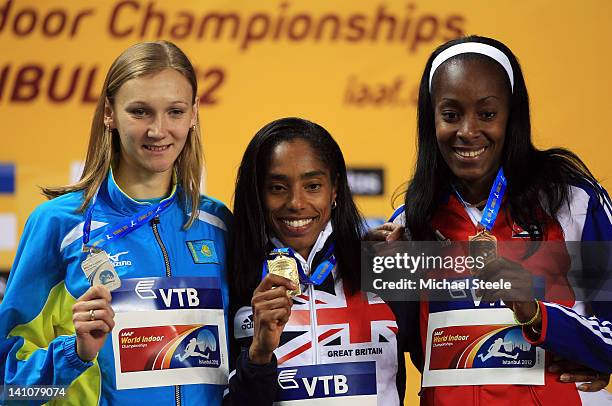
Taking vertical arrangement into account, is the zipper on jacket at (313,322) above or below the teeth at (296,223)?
below

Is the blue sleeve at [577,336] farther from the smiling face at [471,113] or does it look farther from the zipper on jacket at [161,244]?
the zipper on jacket at [161,244]

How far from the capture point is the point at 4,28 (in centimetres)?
434

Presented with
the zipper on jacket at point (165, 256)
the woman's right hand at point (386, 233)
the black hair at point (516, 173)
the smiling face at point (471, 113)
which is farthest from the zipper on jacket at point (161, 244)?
the smiling face at point (471, 113)

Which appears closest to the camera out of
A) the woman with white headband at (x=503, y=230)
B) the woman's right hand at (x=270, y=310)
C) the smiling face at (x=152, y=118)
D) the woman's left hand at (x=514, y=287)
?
the woman's left hand at (x=514, y=287)

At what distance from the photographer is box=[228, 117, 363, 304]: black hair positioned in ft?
9.04

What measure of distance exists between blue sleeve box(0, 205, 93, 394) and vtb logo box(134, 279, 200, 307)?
0.19m

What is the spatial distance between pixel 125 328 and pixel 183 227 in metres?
0.31

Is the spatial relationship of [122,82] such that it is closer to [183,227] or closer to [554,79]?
[183,227]

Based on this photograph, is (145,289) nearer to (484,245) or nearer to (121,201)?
(121,201)

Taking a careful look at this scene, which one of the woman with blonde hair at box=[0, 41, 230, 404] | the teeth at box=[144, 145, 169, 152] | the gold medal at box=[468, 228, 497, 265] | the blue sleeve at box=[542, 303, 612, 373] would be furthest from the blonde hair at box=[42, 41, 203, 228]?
the blue sleeve at box=[542, 303, 612, 373]

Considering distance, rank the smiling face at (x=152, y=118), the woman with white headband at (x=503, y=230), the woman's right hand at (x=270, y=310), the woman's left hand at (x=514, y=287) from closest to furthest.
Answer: the woman's left hand at (x=514, y=287) < the woman's right hand at (x=270, y=310) < the woman with white headband at (x=503, y=230) < the smiling face at (x=152, y=118)

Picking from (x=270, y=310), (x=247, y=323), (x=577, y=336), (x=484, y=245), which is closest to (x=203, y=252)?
(x=247, y=323)

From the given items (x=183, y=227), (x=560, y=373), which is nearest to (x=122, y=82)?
(x=183, y=227)

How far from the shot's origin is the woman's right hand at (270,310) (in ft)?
8.19
